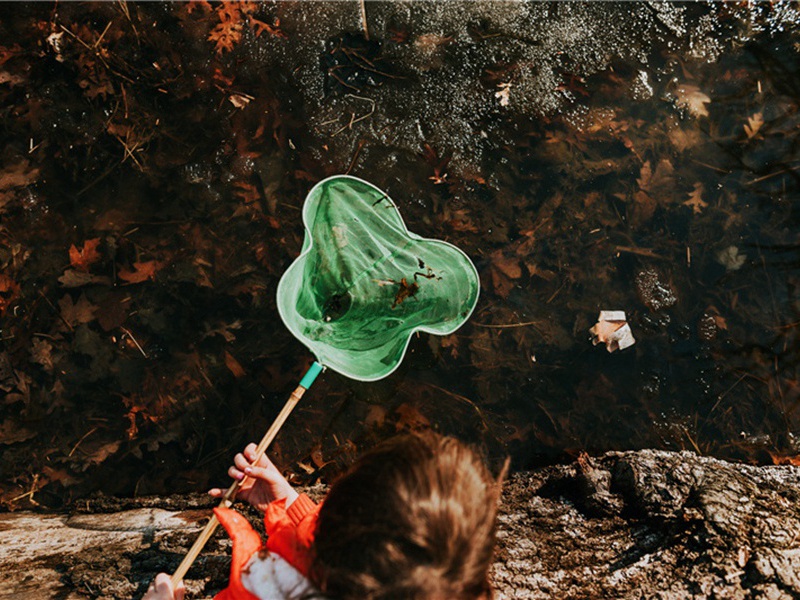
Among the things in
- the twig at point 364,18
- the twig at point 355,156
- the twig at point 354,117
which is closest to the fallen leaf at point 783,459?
the twig at point 355,156

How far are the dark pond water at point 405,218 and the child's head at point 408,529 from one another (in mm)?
1815

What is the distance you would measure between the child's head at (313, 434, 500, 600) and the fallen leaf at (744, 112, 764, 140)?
349 centimetres

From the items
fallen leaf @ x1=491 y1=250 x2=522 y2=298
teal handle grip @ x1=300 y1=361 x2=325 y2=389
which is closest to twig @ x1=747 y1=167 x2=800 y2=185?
fallen leaf @ x1=491 y1=250 x2=522 y2=298

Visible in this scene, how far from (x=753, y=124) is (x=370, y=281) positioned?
2.93 metres

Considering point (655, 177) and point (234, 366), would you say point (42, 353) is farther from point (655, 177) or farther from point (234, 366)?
point (655, 177)

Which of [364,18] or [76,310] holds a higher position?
[364,18]

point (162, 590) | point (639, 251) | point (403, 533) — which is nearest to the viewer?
point (403, 533)

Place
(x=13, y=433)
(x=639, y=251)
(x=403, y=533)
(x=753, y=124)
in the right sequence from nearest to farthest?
(x=403, y=533)
(x=13, y=433)
(x=639, y=251)
(x=753, y=124)

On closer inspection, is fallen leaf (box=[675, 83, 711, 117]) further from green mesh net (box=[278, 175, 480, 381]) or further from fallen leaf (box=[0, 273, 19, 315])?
fallen leaf (box=[0, 273, 19, 315])

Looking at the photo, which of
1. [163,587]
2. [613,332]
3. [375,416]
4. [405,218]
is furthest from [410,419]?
[163,587]

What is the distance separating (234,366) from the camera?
367 cm

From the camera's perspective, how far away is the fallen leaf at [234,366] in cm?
367

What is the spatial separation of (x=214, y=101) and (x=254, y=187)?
24.4 inches

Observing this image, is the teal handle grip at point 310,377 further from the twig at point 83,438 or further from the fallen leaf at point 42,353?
the fallen leaf at point 42,353
